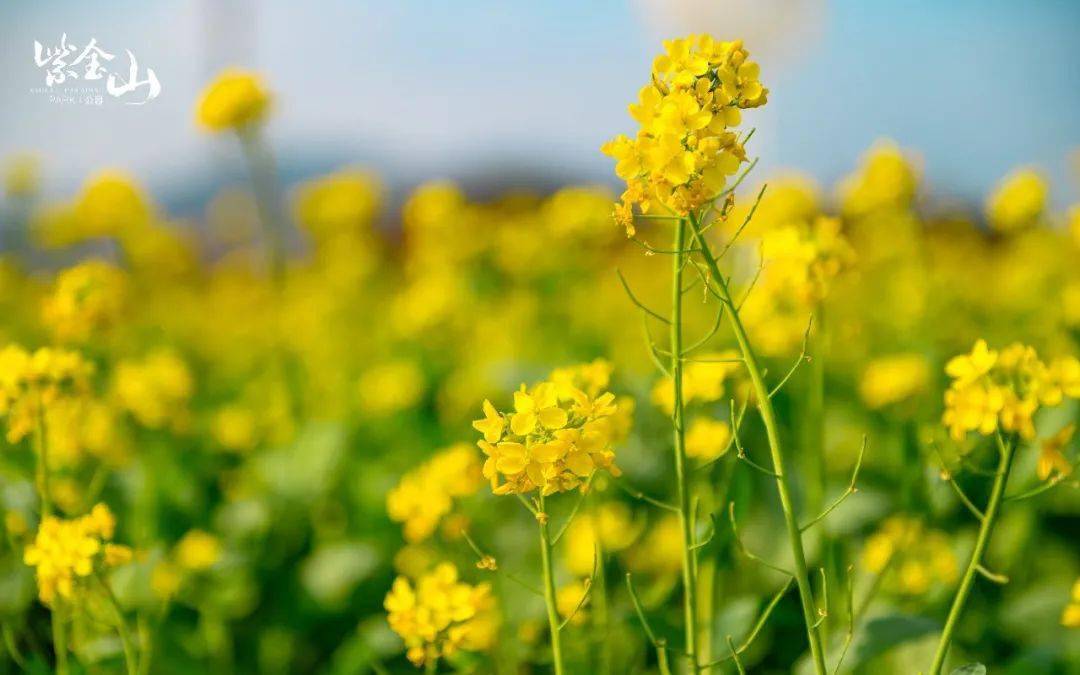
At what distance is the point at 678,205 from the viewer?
1031 millimetres

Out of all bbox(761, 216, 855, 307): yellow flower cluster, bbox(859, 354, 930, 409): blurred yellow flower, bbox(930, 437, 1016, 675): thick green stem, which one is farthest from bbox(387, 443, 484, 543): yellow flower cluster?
bbox(859, 354, 930, 409): blurred yellow flower

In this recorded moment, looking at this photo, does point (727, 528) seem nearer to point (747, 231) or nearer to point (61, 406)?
point (61, 406)

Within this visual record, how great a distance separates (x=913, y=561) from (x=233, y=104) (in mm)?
2069

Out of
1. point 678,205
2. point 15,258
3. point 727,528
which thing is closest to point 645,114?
point 678,205

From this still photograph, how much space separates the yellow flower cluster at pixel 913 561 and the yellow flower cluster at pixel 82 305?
151 cm

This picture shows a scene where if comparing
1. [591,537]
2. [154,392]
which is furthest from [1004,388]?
[154,392]

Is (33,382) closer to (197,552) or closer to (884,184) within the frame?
(197,552)

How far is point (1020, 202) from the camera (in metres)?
2.89

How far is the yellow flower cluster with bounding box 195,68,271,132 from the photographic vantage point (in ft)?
9.43

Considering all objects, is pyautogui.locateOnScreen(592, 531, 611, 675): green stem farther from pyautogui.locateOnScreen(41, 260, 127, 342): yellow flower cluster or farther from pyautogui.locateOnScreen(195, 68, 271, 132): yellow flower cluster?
pyautogui.locateOnScreen(195, 68, 271, 132): yellow flower cluster

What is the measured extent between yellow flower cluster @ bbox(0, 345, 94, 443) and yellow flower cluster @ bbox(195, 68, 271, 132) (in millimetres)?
1402

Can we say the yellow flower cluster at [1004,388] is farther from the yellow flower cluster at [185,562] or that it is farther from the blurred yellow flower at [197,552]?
the blurred yellow flower at [197,552]

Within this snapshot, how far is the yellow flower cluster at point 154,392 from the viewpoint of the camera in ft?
7.63

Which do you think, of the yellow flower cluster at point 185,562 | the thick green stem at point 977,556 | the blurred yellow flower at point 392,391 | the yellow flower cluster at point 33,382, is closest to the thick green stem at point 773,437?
the thick green stem at point 977,556
